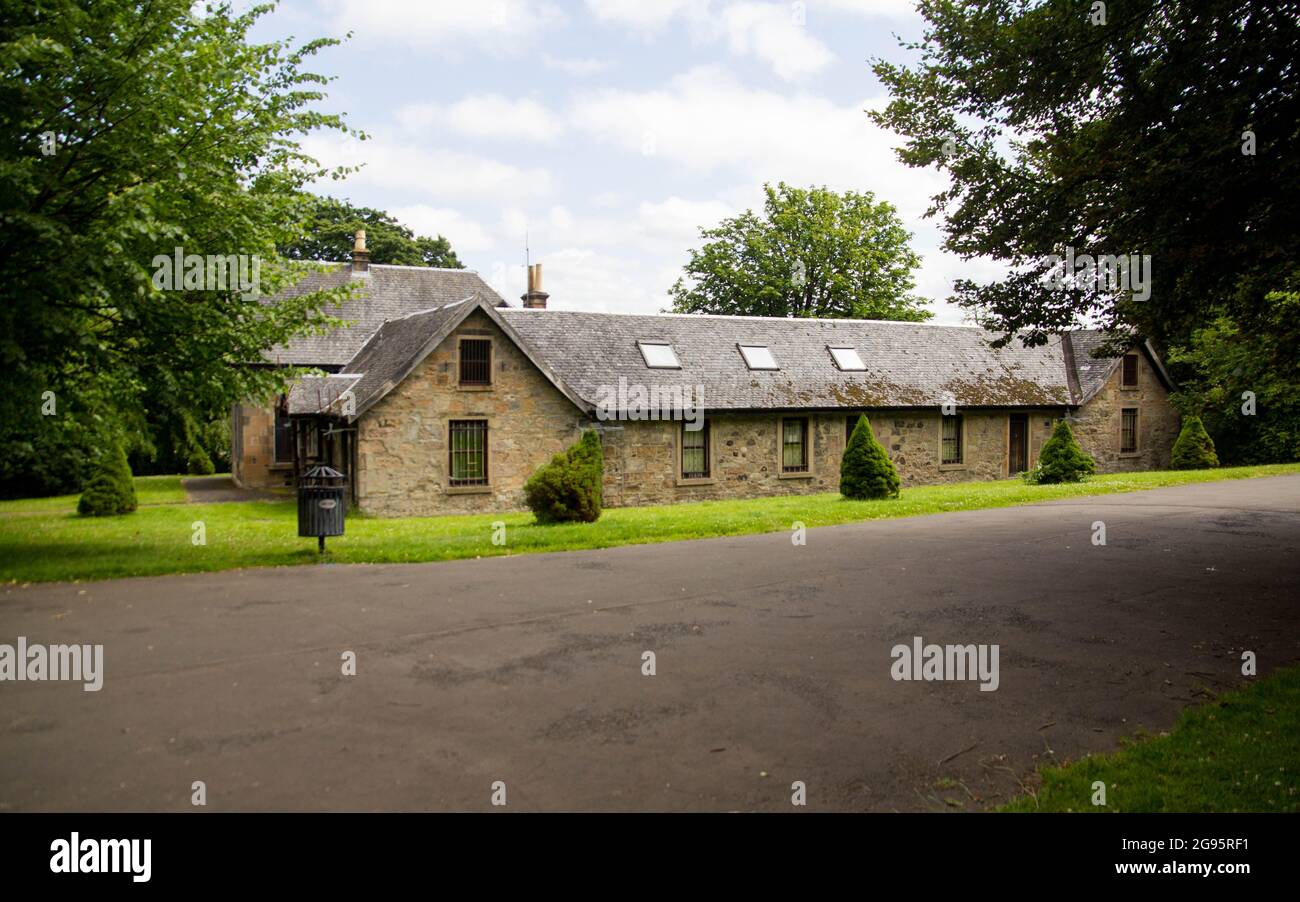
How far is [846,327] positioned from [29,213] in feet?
88.4

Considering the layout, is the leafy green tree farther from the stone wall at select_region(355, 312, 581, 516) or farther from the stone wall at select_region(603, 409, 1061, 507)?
the stone wall at select_region(355, 312, 581, 516)

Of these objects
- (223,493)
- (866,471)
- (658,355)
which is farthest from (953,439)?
(223,493)

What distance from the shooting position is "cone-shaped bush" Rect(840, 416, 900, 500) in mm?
23281

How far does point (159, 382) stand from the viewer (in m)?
13.8

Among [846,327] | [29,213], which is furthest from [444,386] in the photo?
[846,327]

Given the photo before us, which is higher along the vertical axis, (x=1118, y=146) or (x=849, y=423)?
(x=1118, y=146)

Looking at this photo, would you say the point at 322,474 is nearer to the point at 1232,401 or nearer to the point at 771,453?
the point at 771,453

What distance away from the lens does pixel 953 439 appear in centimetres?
3172

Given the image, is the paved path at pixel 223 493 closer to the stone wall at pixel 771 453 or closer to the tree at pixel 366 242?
the stone wall at pixel 771 453

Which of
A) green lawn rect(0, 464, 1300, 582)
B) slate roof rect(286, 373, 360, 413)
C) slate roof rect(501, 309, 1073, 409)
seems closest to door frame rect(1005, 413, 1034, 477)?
slate roof rect(501, 309, 1073, 409)

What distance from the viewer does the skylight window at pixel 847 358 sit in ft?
102

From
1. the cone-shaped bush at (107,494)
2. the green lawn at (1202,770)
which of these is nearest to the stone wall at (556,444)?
the cone-shaped bush at (107,494)

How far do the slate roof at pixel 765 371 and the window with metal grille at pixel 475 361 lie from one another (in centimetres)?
72

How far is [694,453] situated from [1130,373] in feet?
64.4
